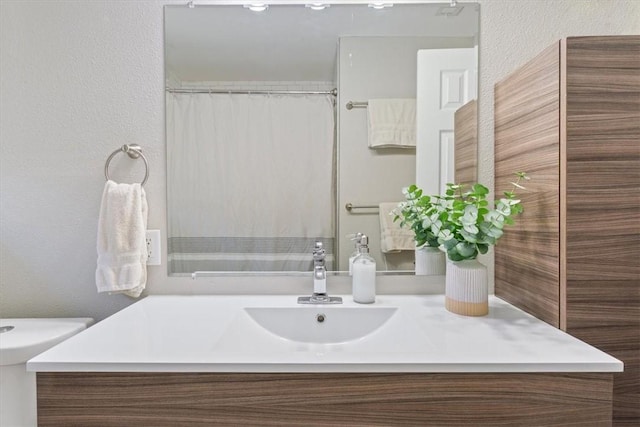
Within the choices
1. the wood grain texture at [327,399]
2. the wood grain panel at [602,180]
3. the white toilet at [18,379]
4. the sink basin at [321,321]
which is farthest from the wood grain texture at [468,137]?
the white toilet at [18,379]

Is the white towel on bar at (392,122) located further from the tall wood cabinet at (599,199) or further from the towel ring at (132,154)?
the towel ring at (132,154)

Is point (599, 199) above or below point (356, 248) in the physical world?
above

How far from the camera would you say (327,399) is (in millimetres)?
775

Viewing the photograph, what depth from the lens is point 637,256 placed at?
939 mm

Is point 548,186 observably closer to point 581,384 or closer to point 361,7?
point 581,384

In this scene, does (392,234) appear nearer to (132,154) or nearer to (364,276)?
(364,276)

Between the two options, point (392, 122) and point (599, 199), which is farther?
point (392, 122)

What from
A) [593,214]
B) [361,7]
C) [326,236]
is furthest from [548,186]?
[361,7]

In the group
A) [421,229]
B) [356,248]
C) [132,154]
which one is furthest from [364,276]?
[132,154]

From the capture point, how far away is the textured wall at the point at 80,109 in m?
1.29

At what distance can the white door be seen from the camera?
4.29 feet

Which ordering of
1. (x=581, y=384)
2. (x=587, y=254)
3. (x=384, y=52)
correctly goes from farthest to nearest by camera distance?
1. (x=384, y=52)
2. (x=587, y=254)
3. (x=581, y=384)

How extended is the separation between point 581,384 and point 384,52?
1.06 m

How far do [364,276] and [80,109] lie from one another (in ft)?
3.51
